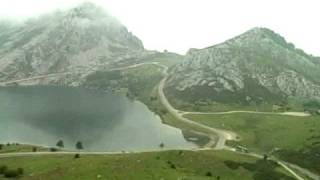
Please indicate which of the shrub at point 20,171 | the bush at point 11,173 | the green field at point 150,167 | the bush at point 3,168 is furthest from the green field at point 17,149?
the bush at point 11,173

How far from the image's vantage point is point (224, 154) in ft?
635

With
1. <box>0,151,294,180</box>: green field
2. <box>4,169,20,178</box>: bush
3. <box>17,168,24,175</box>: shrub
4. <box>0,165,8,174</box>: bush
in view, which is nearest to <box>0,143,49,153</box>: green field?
<box>0,151,294,180</box>: green field

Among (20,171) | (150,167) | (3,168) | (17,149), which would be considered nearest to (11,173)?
(20,171)

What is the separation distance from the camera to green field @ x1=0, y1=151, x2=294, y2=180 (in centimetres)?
13325

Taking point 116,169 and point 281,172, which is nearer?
point 116,169

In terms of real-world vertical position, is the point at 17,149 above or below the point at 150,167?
above

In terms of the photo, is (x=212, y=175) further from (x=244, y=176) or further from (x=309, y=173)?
(x=309, y=173)

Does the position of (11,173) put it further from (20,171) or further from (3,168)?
(3,168)

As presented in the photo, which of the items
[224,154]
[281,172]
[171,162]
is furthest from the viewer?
[224,154]

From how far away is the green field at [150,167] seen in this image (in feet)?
437

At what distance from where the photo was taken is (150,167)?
144 metres

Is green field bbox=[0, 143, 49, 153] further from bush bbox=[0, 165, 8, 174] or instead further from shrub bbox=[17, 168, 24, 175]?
shrub bbox=[17, 168, 24, 175]

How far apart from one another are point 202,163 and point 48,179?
175 ft

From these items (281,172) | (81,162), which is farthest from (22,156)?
(281,172)
